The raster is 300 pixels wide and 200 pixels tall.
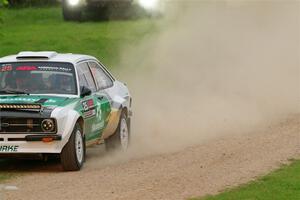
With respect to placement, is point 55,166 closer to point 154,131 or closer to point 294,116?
point 154,131

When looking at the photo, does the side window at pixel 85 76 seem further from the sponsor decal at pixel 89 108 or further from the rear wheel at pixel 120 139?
the rear wheel at pixel 120 139

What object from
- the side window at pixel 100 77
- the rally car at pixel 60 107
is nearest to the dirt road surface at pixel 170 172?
the rally car at pixel 60 107

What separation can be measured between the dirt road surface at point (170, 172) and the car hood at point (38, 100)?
88 centimetres

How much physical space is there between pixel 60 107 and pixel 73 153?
0.61 metres

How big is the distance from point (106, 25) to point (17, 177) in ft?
66.4

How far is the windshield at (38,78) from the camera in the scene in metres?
14.0

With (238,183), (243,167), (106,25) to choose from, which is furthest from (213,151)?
(106,25)

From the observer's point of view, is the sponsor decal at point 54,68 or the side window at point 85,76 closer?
the sponsor decal at point 54,68

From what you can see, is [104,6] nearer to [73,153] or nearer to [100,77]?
[100,77]

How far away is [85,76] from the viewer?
14.7 m

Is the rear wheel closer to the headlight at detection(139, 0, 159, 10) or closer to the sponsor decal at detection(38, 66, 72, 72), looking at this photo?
the sponsor decal at detection(38, 66, 72, 72)

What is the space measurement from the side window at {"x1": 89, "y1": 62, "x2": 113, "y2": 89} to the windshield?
736mm

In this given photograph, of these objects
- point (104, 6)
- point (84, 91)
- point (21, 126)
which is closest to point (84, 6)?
point (104, 6)

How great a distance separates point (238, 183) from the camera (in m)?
11.3
